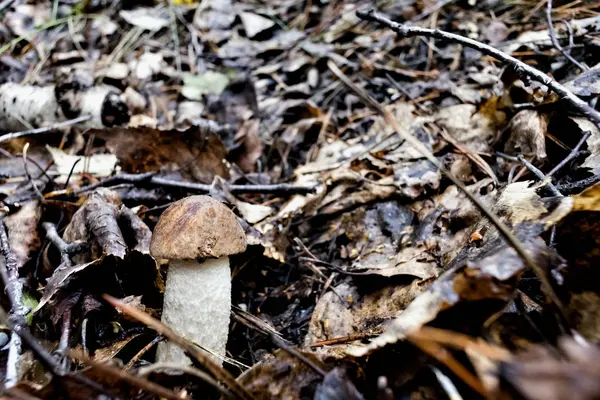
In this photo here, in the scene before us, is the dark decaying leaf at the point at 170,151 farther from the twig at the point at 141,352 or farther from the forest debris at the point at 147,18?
the forest debris at the point at 147,18

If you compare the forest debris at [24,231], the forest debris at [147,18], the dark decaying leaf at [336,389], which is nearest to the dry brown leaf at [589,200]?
the dark decaying leaf at [336,389]

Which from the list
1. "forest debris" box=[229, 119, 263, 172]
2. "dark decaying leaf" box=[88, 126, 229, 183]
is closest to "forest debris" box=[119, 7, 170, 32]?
"forest debris" box=[229, 119, 263, 172]

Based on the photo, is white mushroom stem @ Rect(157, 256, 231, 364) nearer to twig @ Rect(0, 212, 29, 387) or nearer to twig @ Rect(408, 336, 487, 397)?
twig @ Rect(0, 212, 29, 387)

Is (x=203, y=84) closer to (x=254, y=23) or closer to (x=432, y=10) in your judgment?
(x=254, y=23)

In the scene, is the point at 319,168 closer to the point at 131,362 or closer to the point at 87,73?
the point at 131,362

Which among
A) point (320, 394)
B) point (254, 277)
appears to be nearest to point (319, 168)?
point (254, 277)
